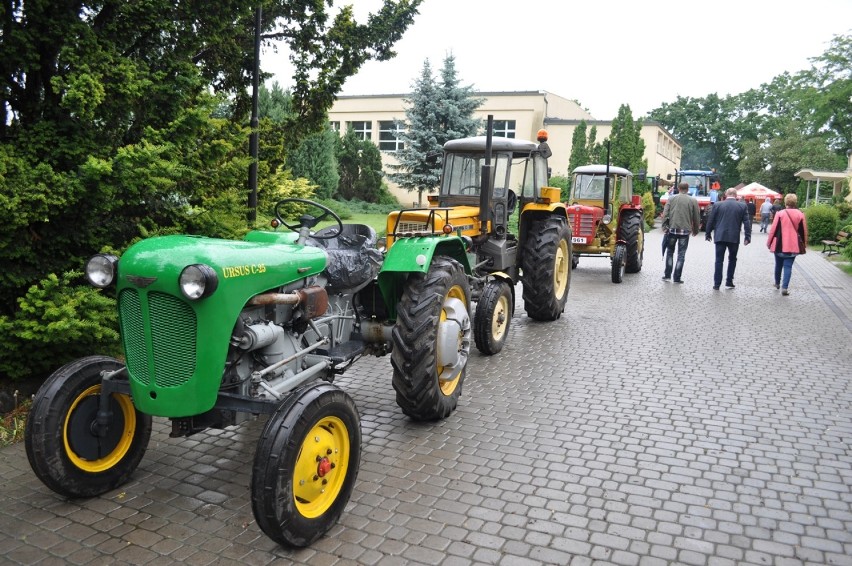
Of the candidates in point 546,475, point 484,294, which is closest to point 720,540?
point 546,475

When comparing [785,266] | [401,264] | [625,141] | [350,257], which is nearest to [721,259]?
[785,266]

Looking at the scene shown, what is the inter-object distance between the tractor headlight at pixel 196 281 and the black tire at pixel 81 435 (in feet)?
3.13

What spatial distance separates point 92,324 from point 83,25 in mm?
2286

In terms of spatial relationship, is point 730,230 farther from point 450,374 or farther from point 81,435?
point 81,435

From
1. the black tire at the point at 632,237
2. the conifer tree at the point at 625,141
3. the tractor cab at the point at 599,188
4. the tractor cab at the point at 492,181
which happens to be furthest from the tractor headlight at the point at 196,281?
the conifer tree at the point at 625,141

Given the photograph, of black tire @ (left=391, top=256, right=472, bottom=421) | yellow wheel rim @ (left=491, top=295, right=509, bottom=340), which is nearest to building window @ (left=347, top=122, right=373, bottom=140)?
yellow wheel rim @ (left=491, top=295, right=509, bottom=340)

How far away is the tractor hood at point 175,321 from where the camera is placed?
3385 mm

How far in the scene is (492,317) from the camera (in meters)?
7.22

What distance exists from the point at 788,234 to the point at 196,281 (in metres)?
11.2

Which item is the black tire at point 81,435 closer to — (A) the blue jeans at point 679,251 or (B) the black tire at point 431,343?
(B) the black tire at point 431,343

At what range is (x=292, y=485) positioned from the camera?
3.27 meters

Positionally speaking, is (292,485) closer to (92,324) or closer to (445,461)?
(445,461)

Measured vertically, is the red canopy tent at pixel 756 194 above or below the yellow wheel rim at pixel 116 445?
above

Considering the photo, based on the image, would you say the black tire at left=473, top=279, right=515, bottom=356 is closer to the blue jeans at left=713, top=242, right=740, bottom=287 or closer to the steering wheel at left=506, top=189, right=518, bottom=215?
the steering wheel at left=506, top=189, right=518, bottom=215
